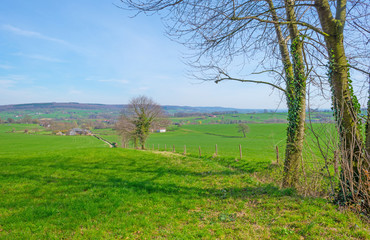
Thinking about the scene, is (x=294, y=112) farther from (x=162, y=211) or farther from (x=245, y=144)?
(x=245, y=144)

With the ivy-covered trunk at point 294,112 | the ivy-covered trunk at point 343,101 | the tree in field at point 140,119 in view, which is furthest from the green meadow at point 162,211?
the tree in field at point 140,119

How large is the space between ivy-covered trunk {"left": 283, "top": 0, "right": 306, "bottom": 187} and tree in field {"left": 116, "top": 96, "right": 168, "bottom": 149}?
92.1 feet

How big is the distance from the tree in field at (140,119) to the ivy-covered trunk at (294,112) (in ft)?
92.1

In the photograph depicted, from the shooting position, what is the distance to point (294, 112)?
7.17 metres

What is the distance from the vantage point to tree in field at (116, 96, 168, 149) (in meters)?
33.7

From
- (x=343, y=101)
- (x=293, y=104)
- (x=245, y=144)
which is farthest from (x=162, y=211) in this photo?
(x=245, y=144)

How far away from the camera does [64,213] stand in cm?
496

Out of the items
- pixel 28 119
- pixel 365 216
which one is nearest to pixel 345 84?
pixel 365 216

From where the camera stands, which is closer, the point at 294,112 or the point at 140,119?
the point at 294,112

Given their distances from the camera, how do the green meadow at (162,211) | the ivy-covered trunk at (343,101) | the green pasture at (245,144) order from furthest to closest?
the green pasture at (245,144) < the ivy-covered trunk at (343,101) < the green meadow at (162,211)

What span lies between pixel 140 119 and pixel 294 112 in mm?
Result: 28815

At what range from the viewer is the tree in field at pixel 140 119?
110ft

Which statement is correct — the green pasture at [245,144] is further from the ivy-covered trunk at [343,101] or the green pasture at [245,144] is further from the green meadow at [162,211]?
the green meadow at [162,211]

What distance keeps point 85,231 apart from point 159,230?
1488 millimetres
